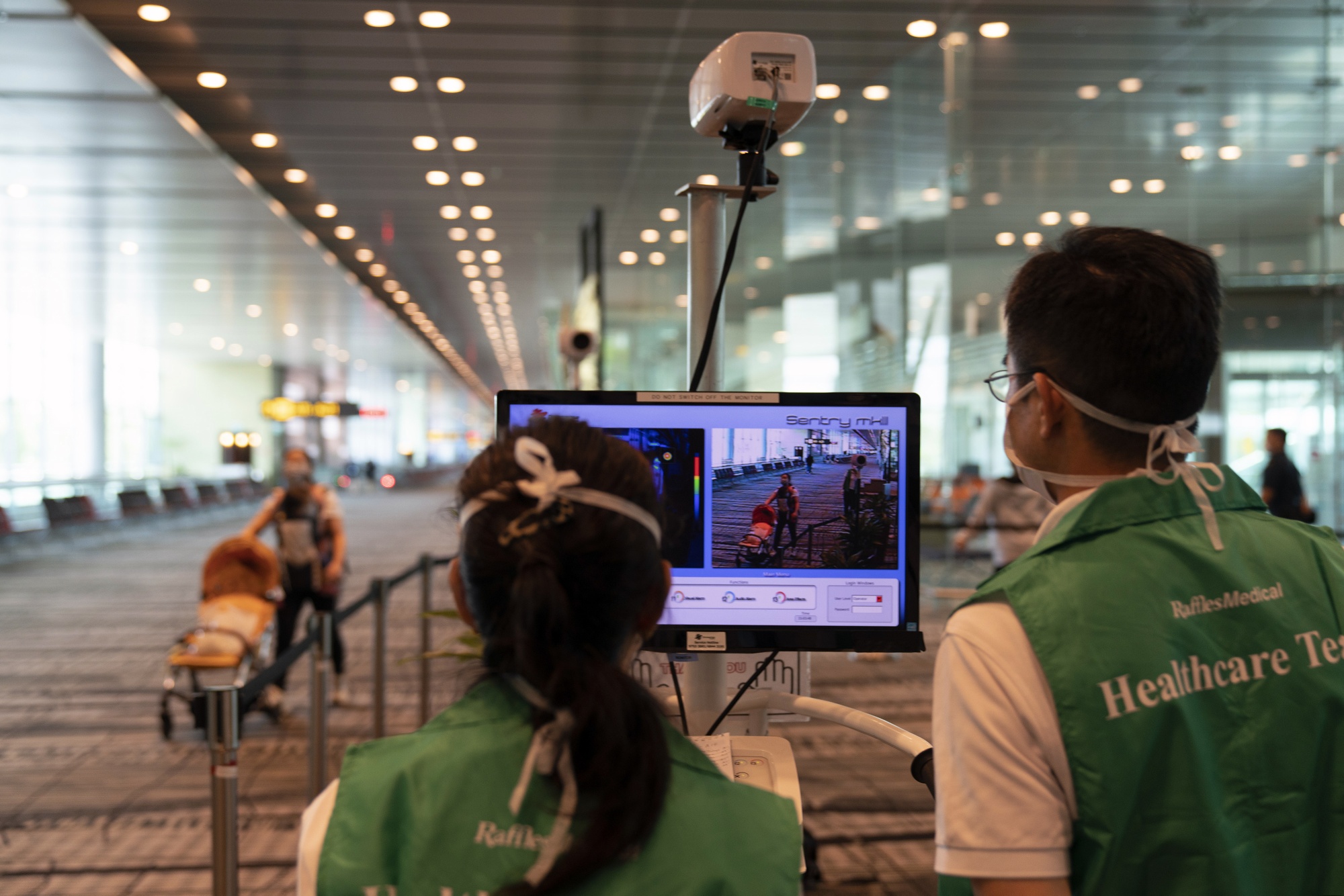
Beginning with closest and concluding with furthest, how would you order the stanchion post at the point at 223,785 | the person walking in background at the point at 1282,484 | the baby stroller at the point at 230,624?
1. the stanchion post at the point at 223,785
2. the baby stroller at the point at 230,624
3. the person walking in background at the point at 1282,484

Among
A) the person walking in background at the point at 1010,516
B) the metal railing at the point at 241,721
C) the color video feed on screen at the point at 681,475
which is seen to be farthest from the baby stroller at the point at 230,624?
the person walking in background at the point at 1010,516

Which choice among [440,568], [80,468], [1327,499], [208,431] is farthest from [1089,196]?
[208,431]

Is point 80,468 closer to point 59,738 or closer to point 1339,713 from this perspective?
point 59,738

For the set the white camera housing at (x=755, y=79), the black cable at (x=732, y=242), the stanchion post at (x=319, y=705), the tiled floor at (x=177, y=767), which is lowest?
the tiled floor at (x=177, y=767)

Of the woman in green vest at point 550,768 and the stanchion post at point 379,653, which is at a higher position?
the woman in green vest at point 550,768

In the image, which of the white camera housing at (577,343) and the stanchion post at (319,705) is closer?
the stanchion post at (319,705)

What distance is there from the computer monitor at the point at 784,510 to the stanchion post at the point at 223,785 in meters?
1.38

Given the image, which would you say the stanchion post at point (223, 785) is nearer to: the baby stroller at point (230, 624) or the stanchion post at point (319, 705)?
the stanchion post at point (319, 705)

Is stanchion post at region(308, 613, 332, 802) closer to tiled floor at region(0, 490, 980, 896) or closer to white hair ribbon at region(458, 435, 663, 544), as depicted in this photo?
tiled floor at region(0, 490, 980, 896)

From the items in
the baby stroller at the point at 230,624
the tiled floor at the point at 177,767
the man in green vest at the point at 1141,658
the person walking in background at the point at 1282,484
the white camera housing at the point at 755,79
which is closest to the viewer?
the man in green vest at the point at 1141,658

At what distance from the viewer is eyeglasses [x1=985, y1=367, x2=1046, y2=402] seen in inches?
48.8

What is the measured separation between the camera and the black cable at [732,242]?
6.28 feet

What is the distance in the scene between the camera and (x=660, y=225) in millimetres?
12461

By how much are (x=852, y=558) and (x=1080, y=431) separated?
52cm
